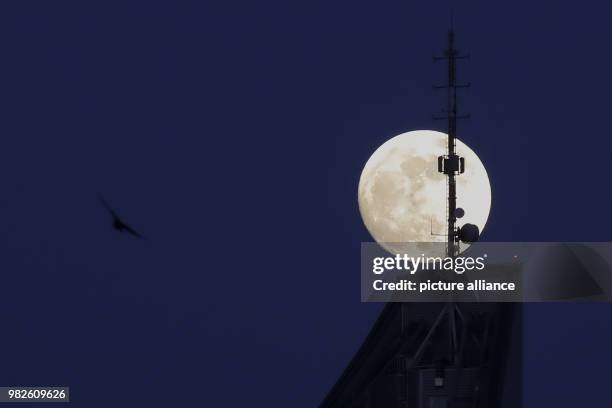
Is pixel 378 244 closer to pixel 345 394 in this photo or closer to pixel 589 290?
pixel 345 394

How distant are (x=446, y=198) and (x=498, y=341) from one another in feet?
24.2

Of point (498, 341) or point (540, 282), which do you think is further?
point (540, 282)

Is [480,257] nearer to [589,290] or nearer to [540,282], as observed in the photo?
[540,282]

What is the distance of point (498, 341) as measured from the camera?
217 ft

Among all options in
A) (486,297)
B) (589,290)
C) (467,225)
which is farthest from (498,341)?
(589,290)

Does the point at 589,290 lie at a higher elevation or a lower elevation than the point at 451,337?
higher

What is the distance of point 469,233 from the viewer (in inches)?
2490

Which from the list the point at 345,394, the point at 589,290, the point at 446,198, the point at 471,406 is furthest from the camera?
the point at 589,290

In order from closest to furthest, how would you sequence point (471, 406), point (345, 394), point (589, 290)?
point (471, 406) → point (345, 394) → point (589, 290)

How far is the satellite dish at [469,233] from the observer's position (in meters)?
63.2

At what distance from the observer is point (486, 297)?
66.2 m

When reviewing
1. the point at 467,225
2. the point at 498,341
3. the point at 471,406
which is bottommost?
the point at 471,406

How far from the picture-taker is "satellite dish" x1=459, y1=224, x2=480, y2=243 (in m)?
63.2

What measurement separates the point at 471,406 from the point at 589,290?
18221mm
